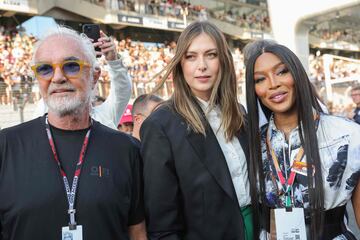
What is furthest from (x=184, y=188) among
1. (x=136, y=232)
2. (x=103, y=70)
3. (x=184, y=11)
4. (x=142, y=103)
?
(x=184, y=11)

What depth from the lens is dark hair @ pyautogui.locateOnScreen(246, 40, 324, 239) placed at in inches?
79.1

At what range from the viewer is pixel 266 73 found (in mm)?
2166

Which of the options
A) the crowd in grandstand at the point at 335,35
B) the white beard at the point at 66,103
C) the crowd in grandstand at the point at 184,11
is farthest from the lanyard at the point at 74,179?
the crowd in grandstand at the point at 335,35

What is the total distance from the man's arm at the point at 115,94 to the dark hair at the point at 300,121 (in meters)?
1.23

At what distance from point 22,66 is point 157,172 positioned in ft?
Result: 39.6

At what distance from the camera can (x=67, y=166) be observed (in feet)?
6.15

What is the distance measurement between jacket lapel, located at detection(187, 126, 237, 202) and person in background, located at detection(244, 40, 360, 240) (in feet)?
0.61

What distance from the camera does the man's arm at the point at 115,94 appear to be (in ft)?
10.4

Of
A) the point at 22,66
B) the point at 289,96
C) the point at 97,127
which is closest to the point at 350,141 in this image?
the point at 289,96

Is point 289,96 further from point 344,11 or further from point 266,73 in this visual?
point 344,11

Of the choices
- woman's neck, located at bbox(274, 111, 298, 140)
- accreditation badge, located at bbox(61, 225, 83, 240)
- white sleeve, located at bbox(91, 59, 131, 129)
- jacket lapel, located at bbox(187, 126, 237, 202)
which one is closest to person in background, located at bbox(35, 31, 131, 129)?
white sleeve, located at bbox(91, 59, 131, 129)

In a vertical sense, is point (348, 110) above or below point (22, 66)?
below

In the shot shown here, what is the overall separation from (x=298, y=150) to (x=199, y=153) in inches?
20.0

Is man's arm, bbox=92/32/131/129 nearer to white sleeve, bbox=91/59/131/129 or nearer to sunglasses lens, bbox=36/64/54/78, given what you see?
white sleeve, bbox=91/59/131/129
